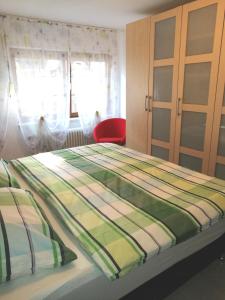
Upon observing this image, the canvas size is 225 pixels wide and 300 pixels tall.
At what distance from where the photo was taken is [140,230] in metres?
1.19

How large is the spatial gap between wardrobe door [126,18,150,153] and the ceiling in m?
0.19

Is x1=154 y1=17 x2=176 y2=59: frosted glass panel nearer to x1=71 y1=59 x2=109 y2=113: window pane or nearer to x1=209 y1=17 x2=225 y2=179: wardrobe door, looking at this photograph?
x1=209 y1=17 x2=225 y2=179: wardrobe door

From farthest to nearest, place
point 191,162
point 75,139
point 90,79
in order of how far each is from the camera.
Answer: point 75,139 → point 90,79 → point 191,162

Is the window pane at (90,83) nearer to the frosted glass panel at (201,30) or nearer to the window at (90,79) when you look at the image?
the window at (90,79)

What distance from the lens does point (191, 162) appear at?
2.80 m

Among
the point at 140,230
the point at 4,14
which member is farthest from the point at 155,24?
the point at 140,230

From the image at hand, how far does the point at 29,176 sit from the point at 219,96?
2006 millimetres

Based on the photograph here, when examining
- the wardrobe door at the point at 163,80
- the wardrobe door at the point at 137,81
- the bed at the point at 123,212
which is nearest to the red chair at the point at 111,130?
the wardrobe door at the point at 137,81

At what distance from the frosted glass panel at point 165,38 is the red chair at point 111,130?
4.67 feet

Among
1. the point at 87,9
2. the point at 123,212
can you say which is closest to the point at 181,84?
the point at 87,9

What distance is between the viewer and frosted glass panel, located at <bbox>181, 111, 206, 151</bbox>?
2604 mm

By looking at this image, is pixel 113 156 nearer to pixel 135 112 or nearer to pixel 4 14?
pixel 135 112

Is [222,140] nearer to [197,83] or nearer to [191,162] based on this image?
[191,162]

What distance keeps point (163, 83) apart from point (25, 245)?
2.53 metres
